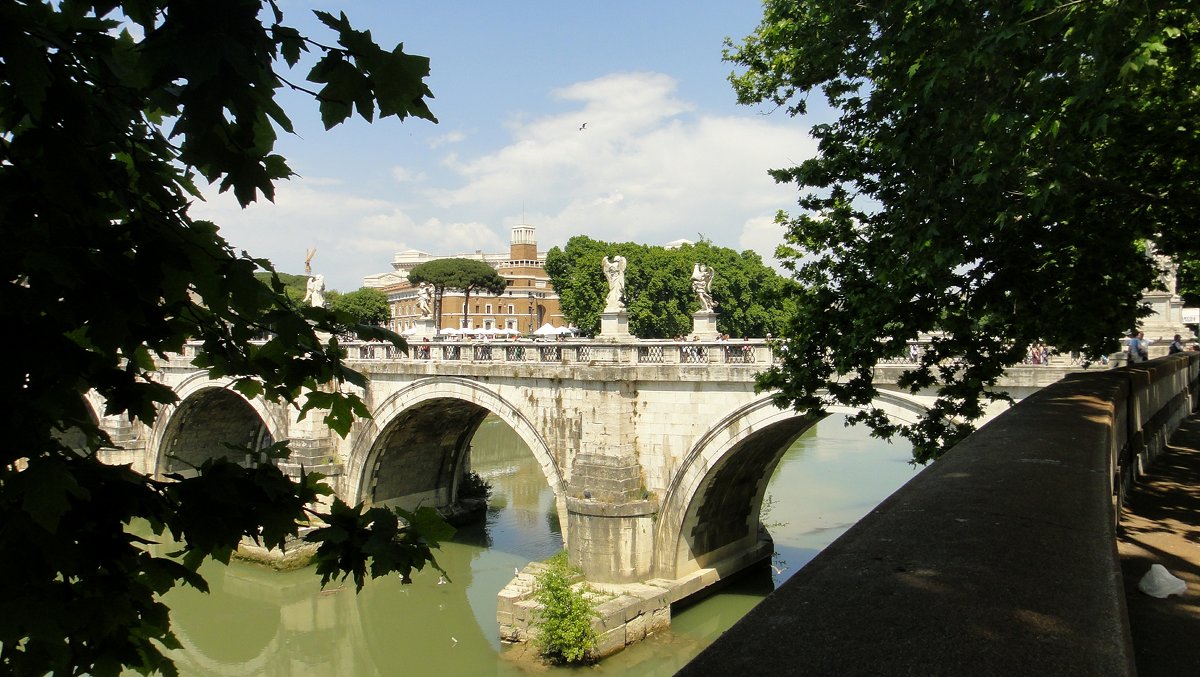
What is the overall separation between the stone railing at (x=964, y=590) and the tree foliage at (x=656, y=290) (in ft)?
138

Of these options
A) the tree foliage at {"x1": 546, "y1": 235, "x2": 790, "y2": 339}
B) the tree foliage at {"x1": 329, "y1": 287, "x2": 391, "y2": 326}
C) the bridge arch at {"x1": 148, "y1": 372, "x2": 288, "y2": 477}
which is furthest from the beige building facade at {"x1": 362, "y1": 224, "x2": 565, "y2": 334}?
the bridge arch at {"x1": 148, "y1": 372, "x2": 288, "y2": 477}

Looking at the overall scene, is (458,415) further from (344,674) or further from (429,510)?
(429,510)

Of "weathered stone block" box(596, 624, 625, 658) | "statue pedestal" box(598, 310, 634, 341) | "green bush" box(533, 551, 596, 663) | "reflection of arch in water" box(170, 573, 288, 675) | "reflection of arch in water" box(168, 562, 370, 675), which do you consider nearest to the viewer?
"green bush" box(533, 551, 596, 663)

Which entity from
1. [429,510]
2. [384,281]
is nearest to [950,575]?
[429,510]

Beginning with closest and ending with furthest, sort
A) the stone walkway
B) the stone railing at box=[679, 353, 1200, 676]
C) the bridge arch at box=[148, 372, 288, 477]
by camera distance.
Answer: the stone railing at box=[679, 353, 1200, 676] → the stone walkway → the bridge arch at box=[148, 372, 288, 477]

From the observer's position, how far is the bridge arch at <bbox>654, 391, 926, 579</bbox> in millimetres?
15141

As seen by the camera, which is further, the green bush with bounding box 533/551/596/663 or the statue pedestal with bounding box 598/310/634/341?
the statue pedestal with bounding box 598/310/634/341

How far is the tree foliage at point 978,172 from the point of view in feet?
17.3

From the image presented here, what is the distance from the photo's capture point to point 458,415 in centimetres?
2378

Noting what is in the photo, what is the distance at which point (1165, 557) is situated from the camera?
3756 mm

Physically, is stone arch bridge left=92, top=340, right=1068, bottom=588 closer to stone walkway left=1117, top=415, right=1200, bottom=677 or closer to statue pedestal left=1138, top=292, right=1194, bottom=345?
stone walkway left=1117, top=415, right=1200, bottom=677

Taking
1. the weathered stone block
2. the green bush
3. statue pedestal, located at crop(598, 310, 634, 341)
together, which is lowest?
the weathered stone block

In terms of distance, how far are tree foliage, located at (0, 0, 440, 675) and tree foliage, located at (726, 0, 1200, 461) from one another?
438 centimetres

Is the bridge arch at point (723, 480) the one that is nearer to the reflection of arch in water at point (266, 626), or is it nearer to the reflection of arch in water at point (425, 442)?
the reflection of arch in water at point (425, 442)
